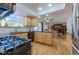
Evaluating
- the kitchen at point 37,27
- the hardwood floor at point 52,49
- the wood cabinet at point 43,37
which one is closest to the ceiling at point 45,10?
the kitchen at point 37,27

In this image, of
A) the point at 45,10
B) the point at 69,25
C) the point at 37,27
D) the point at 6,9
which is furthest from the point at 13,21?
the point at 69,25

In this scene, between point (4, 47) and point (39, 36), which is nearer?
point (4, 47)

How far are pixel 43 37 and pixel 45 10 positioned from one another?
0.47 metres

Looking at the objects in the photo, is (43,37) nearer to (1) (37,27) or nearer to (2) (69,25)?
(1) (37,27)

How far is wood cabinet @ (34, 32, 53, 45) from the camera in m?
1.99

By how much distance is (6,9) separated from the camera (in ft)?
6.21

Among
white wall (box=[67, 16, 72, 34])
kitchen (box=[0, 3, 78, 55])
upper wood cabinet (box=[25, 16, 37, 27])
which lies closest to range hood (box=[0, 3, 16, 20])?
kitchen (box=[0, 3, 78, 55])

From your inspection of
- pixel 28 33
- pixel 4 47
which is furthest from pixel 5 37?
pixel 28 33

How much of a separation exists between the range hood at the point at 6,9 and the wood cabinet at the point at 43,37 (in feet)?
1.86

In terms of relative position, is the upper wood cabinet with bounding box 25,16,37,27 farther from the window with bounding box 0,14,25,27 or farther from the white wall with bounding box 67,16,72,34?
the white wall with bounding box 67,16,72,34

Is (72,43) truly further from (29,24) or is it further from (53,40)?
(29,24)

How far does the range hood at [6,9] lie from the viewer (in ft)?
6.17

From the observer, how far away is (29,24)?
78.9 inches

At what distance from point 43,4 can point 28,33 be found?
545 mm
